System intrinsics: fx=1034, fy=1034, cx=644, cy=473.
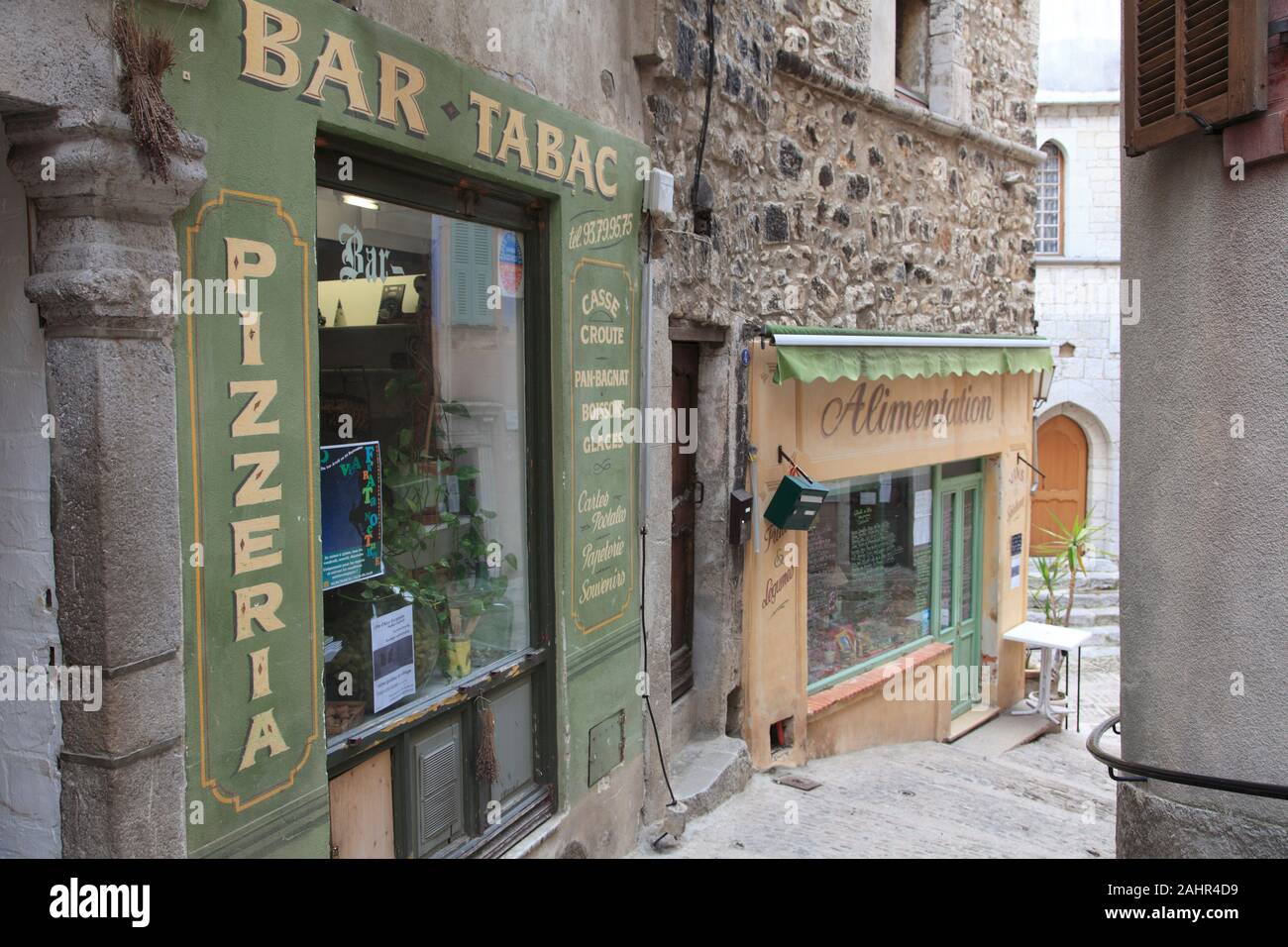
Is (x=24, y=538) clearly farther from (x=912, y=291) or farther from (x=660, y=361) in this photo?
(x=912, y=291)

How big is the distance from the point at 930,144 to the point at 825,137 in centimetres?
178

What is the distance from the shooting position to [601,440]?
480cm

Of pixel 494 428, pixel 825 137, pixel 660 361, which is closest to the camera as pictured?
pixel 494 428

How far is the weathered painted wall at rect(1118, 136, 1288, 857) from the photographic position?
131 inches

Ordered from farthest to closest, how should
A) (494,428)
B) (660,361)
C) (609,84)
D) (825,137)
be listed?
1. (825,137)
2. (660,361)
3. (609,84)
4. (494,428)

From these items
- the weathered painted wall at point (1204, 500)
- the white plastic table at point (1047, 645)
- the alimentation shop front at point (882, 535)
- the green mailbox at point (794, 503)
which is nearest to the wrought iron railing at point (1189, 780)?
the weathered painted wall at point (1204, 500)

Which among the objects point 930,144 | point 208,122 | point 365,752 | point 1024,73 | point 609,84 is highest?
point 1024,73

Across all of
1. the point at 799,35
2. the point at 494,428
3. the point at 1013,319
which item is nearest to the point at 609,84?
the point at 494,428

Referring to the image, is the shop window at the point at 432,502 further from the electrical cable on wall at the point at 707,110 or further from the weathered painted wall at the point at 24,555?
the electrical cable on wall at the point at 707,110

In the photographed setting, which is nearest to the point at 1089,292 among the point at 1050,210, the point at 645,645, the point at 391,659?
the point at 1050,210

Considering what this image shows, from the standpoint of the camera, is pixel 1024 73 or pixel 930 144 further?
pixel 1024 73

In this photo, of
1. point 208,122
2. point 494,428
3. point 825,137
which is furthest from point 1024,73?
point 208,122

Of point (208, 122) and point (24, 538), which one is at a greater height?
point (208, 122)

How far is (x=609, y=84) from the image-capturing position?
192 inches
